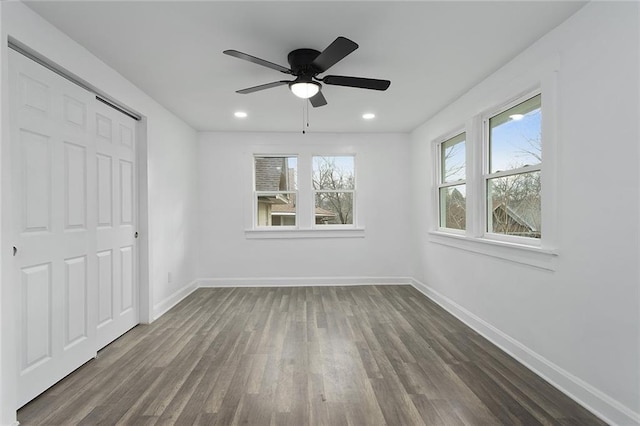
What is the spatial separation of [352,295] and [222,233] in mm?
2305

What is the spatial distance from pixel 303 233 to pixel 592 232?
3.78 meters

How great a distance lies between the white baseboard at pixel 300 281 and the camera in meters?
5.10

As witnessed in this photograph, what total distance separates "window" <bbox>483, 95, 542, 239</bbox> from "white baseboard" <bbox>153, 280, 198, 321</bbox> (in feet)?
12.4

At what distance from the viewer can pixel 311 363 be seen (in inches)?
100

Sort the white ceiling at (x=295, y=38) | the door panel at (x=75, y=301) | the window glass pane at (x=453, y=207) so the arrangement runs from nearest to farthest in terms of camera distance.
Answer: the white ceiling at (x=295, y=38)
the door panel at (x=75, y=301)
the window glass pane at (x=453, y=207)

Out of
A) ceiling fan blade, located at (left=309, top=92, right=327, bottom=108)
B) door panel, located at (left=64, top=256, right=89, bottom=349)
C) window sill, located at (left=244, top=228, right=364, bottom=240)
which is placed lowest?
door panel, located at (left=64, top=256, right=89, bottom=349)

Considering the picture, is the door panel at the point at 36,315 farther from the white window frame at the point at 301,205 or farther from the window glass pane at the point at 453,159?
the window glass pane at the point at 453,159

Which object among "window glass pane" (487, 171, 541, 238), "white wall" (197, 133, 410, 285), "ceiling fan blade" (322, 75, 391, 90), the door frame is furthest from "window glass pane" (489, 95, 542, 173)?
the door frame

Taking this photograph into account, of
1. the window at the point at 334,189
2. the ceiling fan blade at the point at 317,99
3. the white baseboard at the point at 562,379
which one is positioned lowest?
the white baseboard at the point at 562,379

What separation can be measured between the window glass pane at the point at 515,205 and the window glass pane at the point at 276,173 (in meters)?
3.01

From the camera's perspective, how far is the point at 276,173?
17.3ft

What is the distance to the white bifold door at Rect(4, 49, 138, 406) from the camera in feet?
6.55

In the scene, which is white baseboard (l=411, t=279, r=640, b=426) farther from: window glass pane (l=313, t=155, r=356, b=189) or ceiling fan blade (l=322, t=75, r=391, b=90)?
window glass pane (l=313, t=155, r=356, b=189)

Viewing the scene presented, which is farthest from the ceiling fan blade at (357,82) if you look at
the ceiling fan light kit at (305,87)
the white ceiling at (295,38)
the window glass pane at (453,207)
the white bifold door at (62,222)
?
the white bifold door at (62,222)
